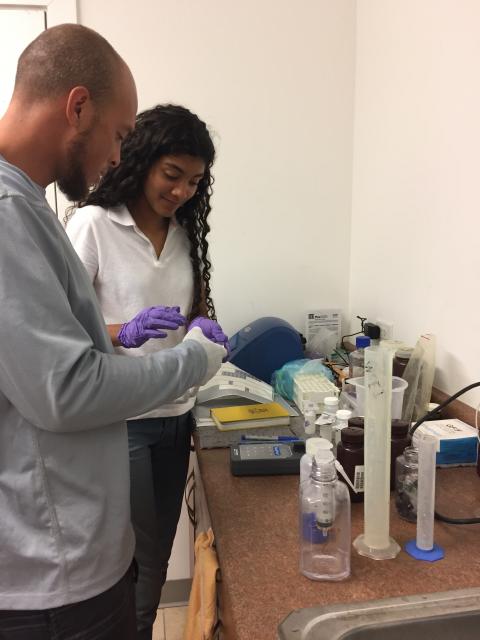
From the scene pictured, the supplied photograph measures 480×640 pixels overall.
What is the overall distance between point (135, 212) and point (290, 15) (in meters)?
1.05

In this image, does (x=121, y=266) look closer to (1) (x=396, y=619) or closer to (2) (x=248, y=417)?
(2) (x=248, y=417)

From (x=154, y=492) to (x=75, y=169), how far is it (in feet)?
3.19

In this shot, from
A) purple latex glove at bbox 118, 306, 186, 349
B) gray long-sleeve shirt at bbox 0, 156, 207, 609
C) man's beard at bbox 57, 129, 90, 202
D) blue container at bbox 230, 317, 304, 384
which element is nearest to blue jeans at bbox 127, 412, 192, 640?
purple latex glove at bbox 118, 306, 186, 349

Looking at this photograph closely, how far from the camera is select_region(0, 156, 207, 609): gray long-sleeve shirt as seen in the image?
2.24 feet

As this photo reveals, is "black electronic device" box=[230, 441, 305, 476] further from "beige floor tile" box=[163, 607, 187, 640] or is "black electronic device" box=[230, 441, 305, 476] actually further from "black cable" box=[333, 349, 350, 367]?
"beige floor tile" box=[163, 607, 187, 640]

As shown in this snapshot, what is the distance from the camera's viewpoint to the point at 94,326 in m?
0.84

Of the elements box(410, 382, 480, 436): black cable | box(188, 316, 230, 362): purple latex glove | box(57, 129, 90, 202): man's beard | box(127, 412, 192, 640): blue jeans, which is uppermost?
box(57, 129, 90, 202): man's beard

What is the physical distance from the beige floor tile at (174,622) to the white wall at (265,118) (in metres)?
1.12

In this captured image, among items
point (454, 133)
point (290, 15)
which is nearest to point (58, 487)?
point (454, 133)

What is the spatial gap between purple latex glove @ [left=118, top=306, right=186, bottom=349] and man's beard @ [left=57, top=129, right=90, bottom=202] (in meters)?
0.40

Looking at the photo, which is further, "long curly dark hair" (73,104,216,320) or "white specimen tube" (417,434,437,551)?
"long curly dark hair" (73,104,216,320)

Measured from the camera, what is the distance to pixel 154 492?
58.1 inches

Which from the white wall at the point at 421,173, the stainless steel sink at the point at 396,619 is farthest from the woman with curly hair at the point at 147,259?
the stainless steel sink at the point at 396,619

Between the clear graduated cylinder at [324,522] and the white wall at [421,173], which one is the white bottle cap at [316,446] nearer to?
the clear graduated cylinder at [324,522]
